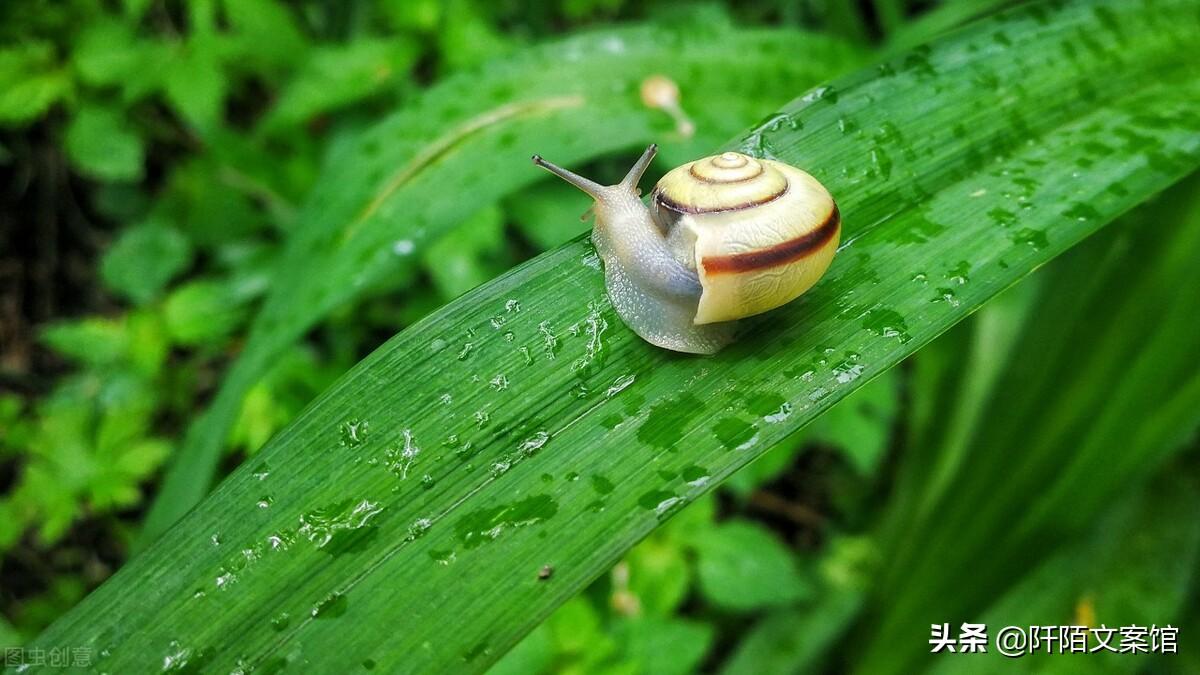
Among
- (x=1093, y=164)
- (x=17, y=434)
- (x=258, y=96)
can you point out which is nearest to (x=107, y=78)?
(x=258, y=96)

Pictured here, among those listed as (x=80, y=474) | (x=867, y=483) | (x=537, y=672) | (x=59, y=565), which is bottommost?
(x=867, y=483)

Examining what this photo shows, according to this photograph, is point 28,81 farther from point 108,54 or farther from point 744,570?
point 744,570

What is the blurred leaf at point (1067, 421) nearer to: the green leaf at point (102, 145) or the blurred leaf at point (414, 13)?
the blurred leaf at point (414, 13)

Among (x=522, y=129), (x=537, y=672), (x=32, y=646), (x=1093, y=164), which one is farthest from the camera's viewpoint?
(x=522, y=129)

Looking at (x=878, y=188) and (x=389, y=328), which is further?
(x=389, y=328)

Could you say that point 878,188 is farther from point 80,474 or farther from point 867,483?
point 80,474

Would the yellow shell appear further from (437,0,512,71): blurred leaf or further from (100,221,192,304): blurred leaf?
(100,221,192,304): blurred leaf

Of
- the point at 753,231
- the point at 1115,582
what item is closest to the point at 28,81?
the point at 753,231
